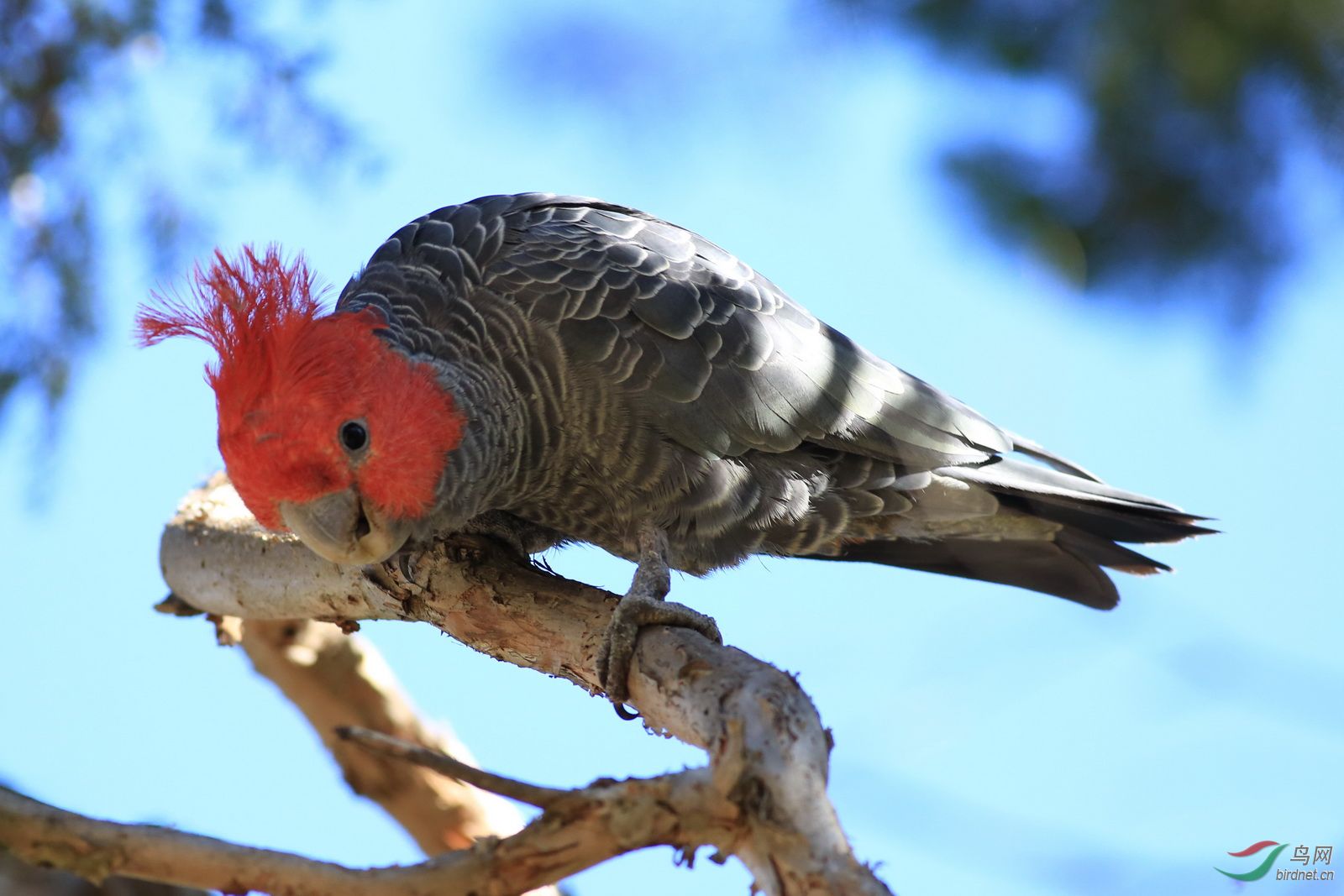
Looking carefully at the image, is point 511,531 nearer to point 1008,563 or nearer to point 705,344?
point 705,344

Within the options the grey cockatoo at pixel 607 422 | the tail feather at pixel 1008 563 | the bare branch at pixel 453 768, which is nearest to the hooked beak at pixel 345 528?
the grey cockatoo at pixel 607 422

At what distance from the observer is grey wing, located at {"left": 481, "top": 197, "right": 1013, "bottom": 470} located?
3248 millimetres

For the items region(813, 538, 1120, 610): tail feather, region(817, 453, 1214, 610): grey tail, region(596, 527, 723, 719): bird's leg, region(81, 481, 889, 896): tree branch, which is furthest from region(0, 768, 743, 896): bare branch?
region(813, 538, 1120, 610): tail feather

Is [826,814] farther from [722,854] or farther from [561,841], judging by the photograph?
[561,841]

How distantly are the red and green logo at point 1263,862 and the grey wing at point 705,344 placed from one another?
5.05 ft

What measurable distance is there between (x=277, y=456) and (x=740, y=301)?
59.7 inches

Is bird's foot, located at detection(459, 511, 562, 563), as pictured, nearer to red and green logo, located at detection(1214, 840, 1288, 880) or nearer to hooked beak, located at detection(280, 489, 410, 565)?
hooked beak, located at detection(280, 489, 410, 565)

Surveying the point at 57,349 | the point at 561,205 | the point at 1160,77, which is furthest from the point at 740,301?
the point at 57,349

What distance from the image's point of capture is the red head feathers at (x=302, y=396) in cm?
272

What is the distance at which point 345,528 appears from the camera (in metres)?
2.81

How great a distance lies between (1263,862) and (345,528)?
122 inches

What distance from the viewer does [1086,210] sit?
4.07 m

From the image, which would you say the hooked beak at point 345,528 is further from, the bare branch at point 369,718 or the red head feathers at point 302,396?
the bare branch at point 369,718

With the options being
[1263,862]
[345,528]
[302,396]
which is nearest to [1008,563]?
[1263,862]
